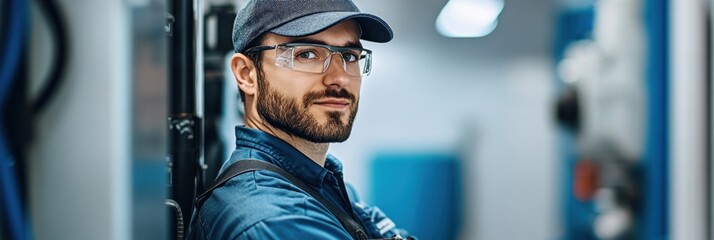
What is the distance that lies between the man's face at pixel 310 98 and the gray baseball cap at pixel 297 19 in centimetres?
1

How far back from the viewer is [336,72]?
0.90 meters

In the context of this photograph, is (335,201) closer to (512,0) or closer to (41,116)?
(41,116)

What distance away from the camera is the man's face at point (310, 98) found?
885 mm

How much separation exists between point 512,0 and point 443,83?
2.61 ft

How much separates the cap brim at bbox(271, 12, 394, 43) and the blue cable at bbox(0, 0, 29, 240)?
359mm

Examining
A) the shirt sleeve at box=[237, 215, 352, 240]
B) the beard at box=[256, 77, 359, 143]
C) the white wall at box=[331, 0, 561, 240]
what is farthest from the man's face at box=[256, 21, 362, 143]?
the white wall at box=[331, 0, 561, 240]

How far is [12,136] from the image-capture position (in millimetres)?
593

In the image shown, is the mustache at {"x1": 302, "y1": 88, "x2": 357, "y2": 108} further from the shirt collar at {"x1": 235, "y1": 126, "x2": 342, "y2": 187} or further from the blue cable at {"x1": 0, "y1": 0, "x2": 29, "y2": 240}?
the blue cable at {"x1": 0, "y1": 0, "x2": 29, "y2": 240}

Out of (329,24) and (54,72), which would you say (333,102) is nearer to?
(329,24)

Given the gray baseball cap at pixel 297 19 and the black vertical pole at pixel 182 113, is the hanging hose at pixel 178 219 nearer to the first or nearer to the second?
the black vertical pole at pixel 182 113

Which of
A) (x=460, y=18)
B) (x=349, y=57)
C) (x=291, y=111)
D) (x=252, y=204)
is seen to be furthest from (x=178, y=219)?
(x=460, y=18)

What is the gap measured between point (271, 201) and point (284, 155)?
7 centimetres

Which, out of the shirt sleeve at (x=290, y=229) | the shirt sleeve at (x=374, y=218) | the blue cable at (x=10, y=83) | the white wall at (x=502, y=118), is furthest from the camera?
the white wall at (x=502, y=118)

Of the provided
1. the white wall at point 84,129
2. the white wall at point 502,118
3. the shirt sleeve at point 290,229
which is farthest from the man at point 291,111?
the white wall at point 502,118
